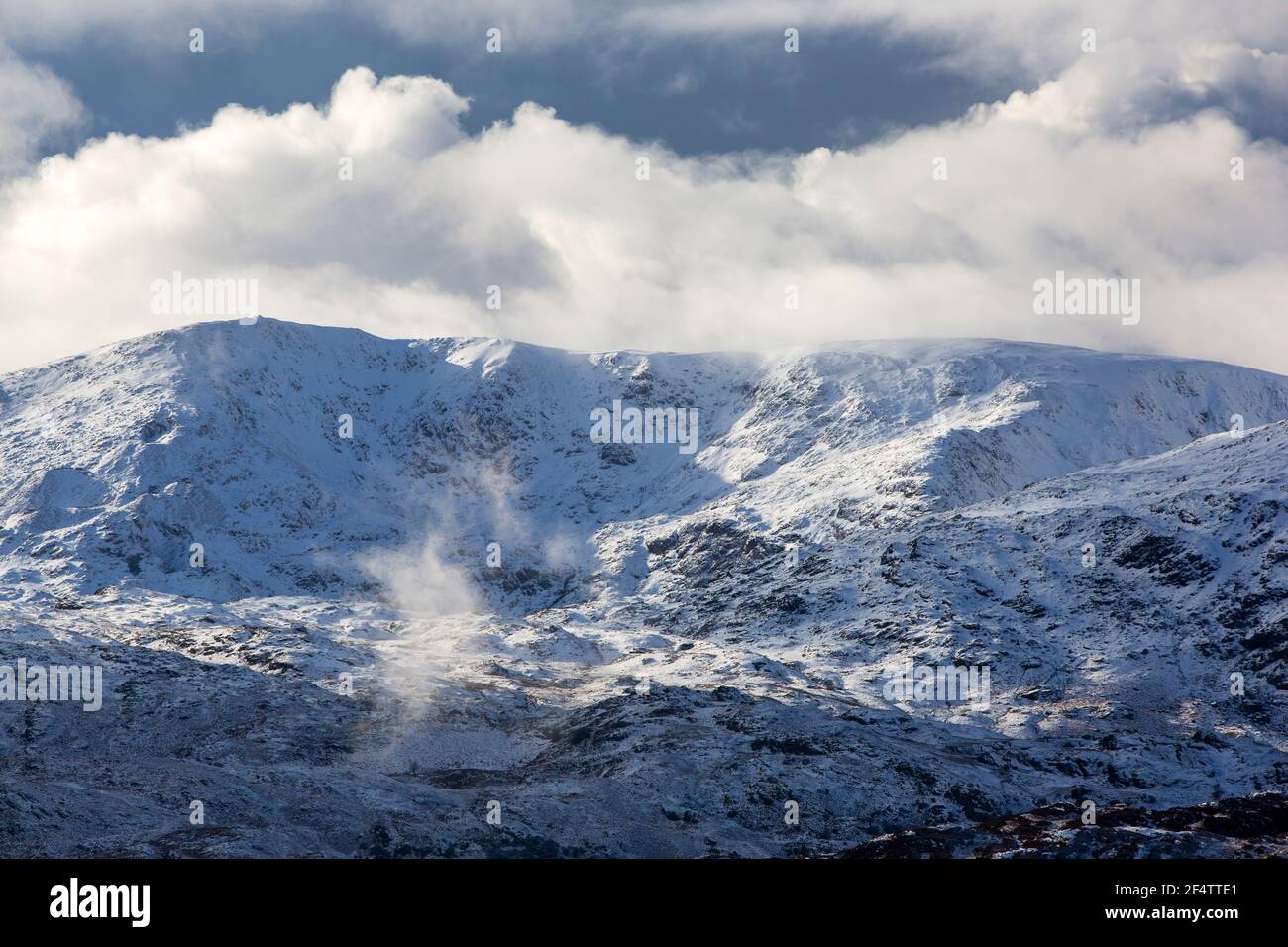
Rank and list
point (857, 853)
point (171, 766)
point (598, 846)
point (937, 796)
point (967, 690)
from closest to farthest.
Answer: point (857, 853) < point (598, 846) < point (171, 766) < point (937, 796) < point (967, 690)

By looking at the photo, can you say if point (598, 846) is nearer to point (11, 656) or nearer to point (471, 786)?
point (471, 786)

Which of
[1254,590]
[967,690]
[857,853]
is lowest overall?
[857,853]

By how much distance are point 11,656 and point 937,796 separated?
10276 centimetres

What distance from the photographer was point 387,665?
189m

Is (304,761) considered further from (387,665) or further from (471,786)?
(387,665)

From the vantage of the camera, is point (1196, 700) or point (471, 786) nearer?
point (471, 786)

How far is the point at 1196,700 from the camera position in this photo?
567ft

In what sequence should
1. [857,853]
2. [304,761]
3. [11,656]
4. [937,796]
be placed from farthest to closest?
[11,656] → [304,761] → [937,796] → [857,853]

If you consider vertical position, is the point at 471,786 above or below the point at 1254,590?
below

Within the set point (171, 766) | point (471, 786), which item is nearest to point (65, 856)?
point (171, 766)
